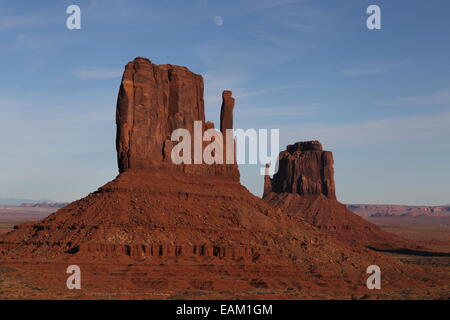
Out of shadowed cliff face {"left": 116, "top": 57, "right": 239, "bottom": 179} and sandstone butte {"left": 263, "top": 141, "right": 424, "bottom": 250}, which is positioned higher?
shadowed cliff face {"left": 116, "top": 57, "right": 239, "bottom": 179}

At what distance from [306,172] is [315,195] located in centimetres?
570

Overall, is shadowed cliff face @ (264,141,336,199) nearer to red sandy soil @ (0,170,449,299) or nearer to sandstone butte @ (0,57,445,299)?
sandstone butte @ (0,57,445,299)

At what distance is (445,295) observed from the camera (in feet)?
234

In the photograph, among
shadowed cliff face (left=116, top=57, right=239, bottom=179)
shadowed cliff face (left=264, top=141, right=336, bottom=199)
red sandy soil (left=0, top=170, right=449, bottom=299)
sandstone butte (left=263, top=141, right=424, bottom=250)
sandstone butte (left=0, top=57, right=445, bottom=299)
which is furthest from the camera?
shadowed cliff face (left=264, top=141, right=336, bottom=199)

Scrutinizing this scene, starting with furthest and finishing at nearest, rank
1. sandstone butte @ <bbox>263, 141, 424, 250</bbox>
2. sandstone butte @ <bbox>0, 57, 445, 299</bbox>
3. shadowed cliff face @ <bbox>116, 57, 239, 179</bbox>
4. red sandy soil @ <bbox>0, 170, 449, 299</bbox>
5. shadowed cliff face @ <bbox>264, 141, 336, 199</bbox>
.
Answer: shadowed cliff face @ <bbox>264, 141, 336, 199</bbox>
sandstone butte @ <bbox>263, 141, 424, 250</bbox>
shadowed cliff face @ <bbox>116, 57, 239, 179</bbox>
sandstone butte @ <bbox>0, 57, 445, 299</bbox>
red sandy soil @ <bbox>0, 170, 449, 299</bbox>

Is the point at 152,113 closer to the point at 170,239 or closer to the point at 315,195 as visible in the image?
the point at 170,239

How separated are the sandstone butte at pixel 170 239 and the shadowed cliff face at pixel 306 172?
246ft

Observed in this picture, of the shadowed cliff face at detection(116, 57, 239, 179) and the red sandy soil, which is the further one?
the shadowed cliff face at detection(116, 57, 239, 179)

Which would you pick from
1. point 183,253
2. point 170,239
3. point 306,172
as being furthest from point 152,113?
point 306,172

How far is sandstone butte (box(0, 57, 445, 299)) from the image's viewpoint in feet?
240

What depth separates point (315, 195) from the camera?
566ft

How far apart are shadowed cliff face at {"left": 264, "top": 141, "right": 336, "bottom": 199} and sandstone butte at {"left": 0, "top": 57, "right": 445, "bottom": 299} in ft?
246

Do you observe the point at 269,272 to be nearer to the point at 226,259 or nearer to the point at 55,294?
the point at 226,259

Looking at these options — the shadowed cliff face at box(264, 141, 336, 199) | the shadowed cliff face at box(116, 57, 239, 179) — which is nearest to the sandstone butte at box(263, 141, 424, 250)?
the shadowed cliff face at box(264, 141, 336, 199)
